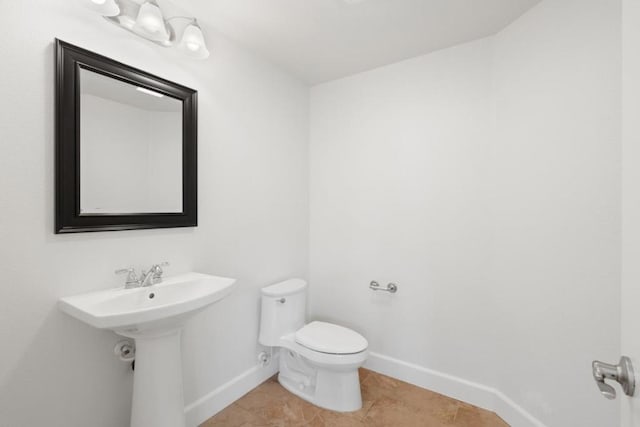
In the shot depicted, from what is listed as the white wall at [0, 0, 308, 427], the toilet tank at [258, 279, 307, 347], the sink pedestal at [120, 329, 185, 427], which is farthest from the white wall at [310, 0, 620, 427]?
the sink pedestal at [120, 329, 185, 427]

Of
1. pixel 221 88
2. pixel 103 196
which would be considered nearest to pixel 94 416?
pixel 103 196

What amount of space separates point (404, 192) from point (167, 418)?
1933 mm

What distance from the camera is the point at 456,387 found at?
6.42ft

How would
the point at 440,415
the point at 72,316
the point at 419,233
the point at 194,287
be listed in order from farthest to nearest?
the point at 419,233
the point at 440,415
the point at 194,287
the point at 72,316

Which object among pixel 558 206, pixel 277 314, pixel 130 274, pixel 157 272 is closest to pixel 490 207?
pixel 558 206

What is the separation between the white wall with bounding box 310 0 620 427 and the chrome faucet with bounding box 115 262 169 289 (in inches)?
55.9

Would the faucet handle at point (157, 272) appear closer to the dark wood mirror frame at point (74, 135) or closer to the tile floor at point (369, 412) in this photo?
the dark wood mirror frame at point (74, 135)

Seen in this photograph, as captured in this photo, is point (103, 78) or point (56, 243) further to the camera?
point (103, 78)

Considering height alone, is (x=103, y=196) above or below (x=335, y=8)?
below

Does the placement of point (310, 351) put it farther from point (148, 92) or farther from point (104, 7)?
point (104, 7)

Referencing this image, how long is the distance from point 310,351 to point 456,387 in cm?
105

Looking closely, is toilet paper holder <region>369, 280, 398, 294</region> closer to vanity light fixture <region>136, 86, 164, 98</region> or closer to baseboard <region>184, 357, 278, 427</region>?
baseboard <region>184, 357, 278, 427</region>

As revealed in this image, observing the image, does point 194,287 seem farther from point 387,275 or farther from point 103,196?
point 387,275

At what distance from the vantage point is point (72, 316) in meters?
1.16
